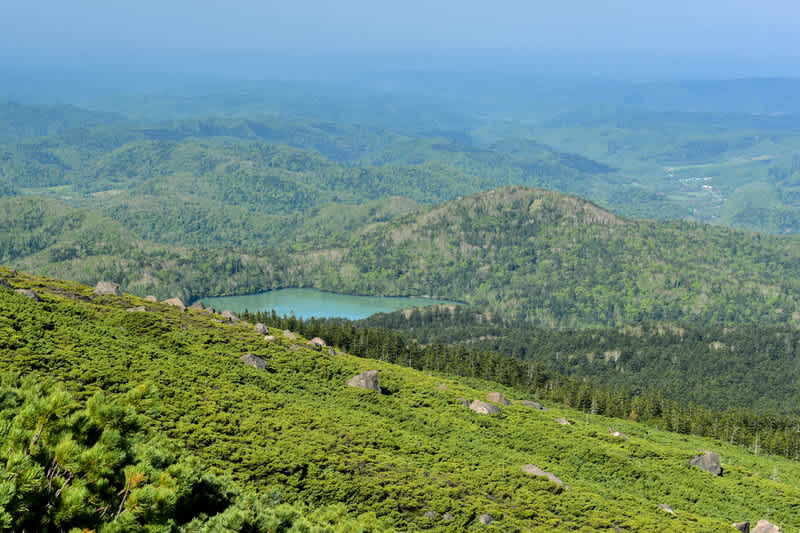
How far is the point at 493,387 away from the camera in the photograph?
6083 inches

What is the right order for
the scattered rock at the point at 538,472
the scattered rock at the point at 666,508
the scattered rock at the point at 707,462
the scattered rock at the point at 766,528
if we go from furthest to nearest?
the scattered rock at the point at 707,462, the scattered rock at the point at 538,472, the scattered rock at the point at 666,508, the scattered rock at the point at 766,528

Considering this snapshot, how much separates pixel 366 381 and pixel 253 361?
17.8m

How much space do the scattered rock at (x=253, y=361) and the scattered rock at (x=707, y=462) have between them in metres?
66.2

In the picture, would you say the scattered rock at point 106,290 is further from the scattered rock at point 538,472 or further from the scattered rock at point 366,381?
the scattered rock at point 538,472

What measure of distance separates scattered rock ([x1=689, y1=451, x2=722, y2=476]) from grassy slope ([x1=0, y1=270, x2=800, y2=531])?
1.91 meters

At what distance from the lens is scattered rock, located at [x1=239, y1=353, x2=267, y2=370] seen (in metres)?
91.5

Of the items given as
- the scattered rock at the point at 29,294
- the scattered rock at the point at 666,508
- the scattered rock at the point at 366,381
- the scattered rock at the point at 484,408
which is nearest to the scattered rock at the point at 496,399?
the scattered rock at the point at 484,408

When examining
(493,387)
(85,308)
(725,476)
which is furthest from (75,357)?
(493,387)

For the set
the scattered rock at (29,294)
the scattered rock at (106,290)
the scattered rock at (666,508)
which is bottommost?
the scattered rock at (666,508)

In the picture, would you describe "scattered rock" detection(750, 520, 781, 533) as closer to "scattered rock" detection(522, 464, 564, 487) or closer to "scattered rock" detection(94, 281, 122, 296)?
"scattered rock" detection(522, 464, 564, 487)

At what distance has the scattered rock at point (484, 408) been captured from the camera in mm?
94375

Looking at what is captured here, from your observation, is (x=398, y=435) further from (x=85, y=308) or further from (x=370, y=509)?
(x=85, y=308)

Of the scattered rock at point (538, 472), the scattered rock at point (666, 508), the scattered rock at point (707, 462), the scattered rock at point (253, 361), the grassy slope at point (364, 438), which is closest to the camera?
the grassy slope at point (364, 438)

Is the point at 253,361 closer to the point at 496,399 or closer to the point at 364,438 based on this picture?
the point at 364,438
